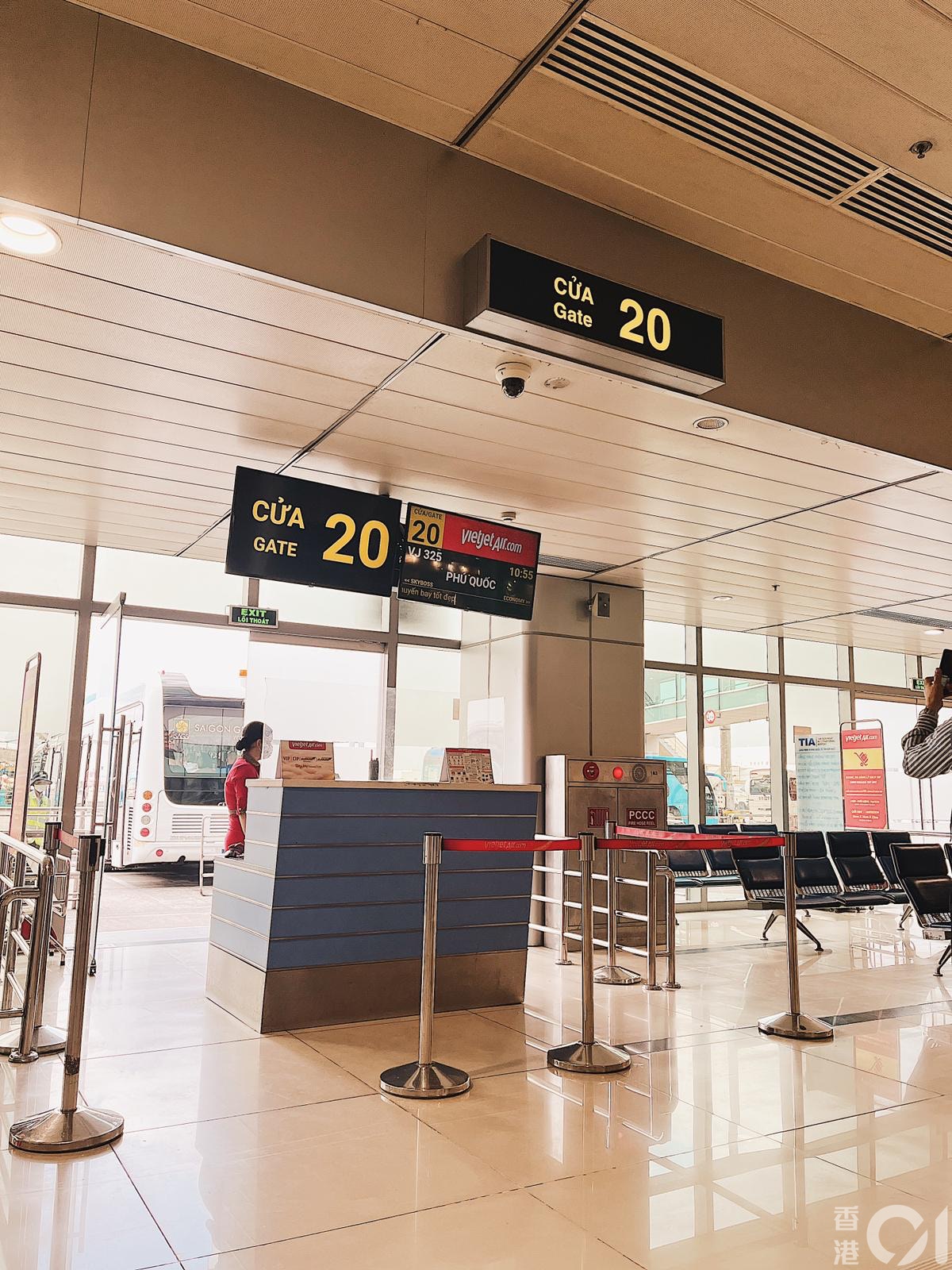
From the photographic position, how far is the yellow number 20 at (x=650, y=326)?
3.79m

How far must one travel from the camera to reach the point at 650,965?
20.0ft

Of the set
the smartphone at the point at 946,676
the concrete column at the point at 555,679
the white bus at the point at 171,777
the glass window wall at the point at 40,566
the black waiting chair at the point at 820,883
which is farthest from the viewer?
the white bus at the point at 171,777

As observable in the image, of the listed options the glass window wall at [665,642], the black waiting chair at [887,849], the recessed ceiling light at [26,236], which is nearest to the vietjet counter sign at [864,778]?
the black waiting chair at [887,849]

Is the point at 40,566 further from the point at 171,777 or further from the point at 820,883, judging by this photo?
the point at 820,883

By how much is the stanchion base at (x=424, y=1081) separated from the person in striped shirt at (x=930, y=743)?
7.34 feet

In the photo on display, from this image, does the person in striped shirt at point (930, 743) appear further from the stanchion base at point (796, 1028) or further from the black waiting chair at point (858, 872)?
the black waiting chair at point (858, 872)

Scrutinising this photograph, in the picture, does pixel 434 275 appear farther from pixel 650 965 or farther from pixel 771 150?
pixel 650 965

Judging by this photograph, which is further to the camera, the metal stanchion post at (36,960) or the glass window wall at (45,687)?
the glass window wall at (45,687)

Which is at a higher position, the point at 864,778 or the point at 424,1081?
the point at 864,778

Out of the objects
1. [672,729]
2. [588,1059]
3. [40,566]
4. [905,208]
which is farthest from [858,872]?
[40,566]

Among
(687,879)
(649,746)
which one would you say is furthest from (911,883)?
(649,746)

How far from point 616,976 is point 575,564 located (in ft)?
11.1

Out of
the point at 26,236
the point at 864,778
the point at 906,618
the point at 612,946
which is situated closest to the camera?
the point at 26,236

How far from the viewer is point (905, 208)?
12.7 feet
